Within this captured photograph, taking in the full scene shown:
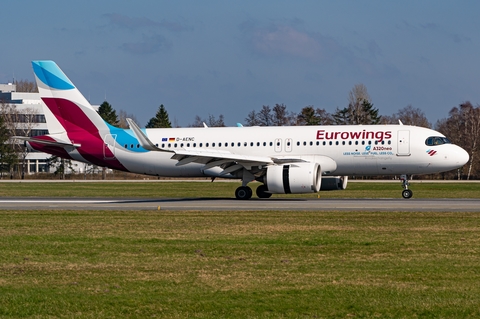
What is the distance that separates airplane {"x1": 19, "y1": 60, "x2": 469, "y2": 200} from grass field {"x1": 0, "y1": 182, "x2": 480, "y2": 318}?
39.1ft

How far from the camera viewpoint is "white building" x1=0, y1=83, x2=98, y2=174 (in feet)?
374

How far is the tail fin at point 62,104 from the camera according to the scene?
1496 inches

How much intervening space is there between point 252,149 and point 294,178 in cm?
444

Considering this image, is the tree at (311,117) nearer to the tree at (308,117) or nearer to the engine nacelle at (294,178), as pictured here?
the tree at (308,117)

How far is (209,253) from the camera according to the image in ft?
50.0

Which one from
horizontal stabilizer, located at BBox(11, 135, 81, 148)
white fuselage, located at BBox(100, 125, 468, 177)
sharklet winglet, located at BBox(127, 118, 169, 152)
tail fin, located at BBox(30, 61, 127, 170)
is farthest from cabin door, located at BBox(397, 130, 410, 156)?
horizontal stabilizer, located at BBox(11, 135, 81, 148)

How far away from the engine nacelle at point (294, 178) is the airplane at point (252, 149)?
0.04 meters

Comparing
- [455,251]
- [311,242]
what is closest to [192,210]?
[311,242]

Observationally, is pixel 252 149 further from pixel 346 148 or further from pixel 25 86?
pixel 25 86

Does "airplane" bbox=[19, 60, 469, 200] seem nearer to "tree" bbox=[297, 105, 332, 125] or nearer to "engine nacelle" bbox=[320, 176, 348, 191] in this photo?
"engine nacelle" bbox=[320, 176, 348, 191]

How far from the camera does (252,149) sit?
36.2 metres

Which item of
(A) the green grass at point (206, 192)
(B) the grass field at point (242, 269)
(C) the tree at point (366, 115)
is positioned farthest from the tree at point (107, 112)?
(B) the grass field at point (242, 269)

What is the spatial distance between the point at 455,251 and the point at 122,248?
23.2 ft

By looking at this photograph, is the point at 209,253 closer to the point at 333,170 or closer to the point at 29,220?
the point at 29,220
